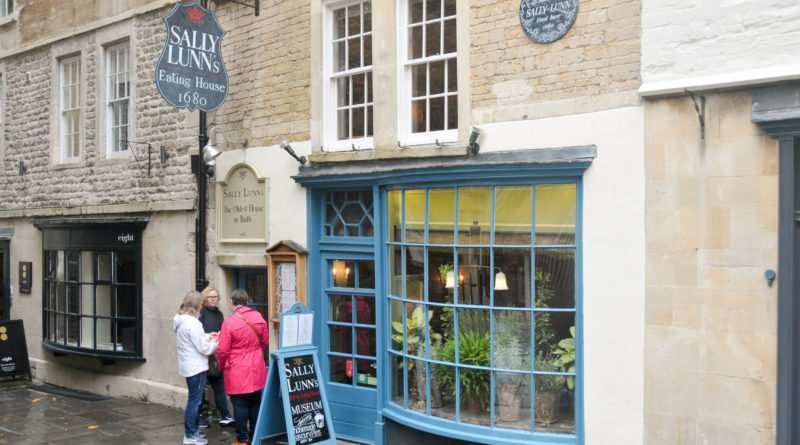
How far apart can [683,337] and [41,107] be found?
37.4 feet

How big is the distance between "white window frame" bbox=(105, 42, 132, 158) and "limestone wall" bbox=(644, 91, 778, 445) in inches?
327

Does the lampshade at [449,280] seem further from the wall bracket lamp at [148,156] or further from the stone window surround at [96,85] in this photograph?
the stone window surround at [96,85]

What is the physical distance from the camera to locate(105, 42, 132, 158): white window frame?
451 inches

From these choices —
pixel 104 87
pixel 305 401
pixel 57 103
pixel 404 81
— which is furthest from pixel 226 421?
pixel 57 103

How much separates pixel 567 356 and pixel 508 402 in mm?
743

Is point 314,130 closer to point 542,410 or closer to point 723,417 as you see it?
point 542,410

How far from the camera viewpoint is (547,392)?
680 centimetres

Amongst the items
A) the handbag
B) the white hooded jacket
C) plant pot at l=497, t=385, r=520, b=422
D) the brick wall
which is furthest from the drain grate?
the brick wall

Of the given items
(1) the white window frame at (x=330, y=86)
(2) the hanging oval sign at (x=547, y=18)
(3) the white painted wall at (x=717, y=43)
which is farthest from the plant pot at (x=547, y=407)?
(1) the white window frame at (x=330, y=86)

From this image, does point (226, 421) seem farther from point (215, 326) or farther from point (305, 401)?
point (305, 401)

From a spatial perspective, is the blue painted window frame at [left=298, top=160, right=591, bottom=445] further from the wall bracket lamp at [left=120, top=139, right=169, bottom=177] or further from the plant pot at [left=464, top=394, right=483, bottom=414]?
the wall bracket lamp at [left=120, top=139, right=169, bottom=177]

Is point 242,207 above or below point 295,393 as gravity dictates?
above

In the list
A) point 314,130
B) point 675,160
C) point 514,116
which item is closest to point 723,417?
point 675,160

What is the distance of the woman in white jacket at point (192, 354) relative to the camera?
8273mm
